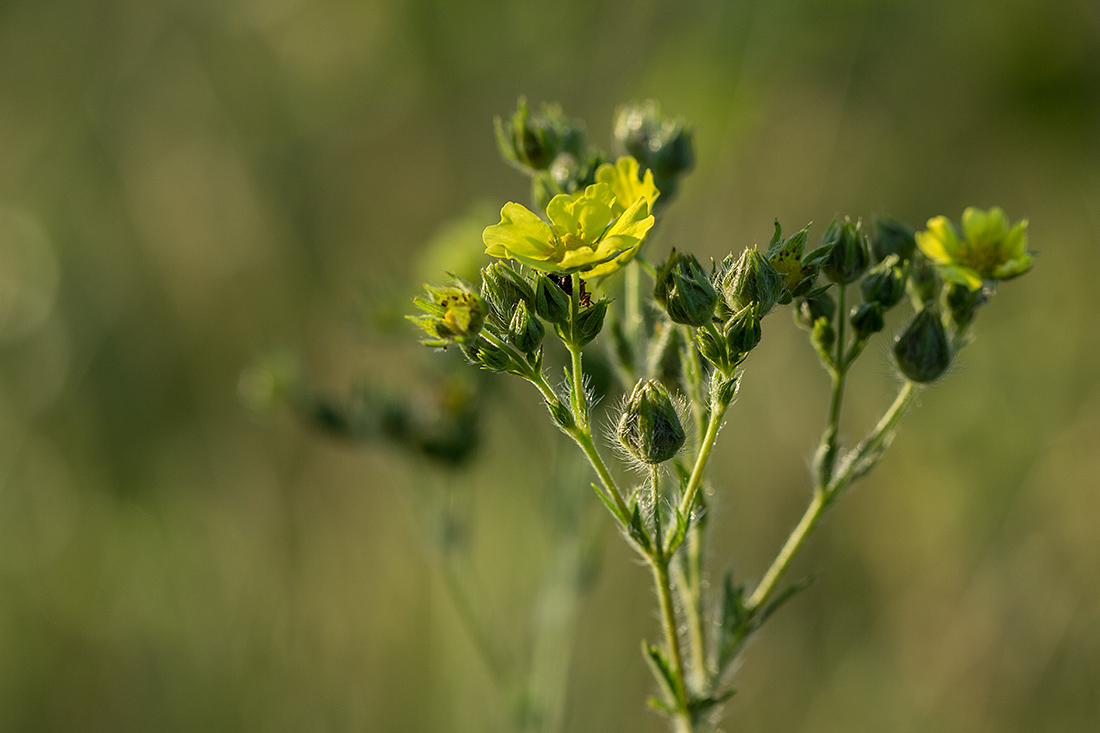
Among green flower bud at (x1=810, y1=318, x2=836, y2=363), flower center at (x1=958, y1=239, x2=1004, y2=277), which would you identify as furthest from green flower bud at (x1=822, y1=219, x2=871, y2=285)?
flower center at (x1=958, y1=239, x2=1004, y2=277)

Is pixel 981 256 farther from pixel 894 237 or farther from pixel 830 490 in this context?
pixel 830 490

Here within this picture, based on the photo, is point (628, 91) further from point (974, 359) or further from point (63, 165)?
point (63, 165)

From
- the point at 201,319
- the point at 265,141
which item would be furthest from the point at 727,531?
the point at 265,141

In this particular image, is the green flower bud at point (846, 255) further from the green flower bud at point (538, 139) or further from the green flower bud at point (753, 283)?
the green flower bud at point (538, 139)

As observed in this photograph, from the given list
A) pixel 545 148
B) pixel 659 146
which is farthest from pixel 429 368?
pixel 659 146

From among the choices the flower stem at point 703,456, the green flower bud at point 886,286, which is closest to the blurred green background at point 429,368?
the flower stem at point 703,456

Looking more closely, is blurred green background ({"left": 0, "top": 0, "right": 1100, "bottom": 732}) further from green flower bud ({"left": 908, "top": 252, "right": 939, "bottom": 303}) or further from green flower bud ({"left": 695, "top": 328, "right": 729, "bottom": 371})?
green flower bud ({"left": 908, "top": 252, "right": 939, "bottom": 303})
